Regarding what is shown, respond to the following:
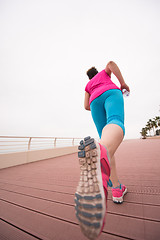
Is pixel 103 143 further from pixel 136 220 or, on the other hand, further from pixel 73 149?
pixel 73 149

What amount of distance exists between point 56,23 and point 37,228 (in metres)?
34.6

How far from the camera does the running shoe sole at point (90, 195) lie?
341 mm

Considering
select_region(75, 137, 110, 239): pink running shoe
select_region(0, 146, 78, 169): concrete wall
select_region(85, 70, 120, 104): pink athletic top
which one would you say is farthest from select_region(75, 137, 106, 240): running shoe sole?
select_region(0, 146, 78, 169): concrete wall

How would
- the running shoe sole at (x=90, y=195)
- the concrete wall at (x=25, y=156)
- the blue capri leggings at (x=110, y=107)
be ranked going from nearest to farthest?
the running shoe sole at (x=90, y=195) → the blue capri leggings at (x=110, y=107) → the concrete wall at (x=25, y=156)

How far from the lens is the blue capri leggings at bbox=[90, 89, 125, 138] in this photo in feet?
2.15

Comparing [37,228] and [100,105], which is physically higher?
[100,105]

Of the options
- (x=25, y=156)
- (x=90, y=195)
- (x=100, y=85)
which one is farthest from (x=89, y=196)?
(x=25, y=156)

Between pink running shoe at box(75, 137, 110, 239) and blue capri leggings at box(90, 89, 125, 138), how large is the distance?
0.24m

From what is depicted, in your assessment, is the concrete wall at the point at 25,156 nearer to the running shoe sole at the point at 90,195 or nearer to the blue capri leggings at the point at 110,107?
the blue capri leggings at the point at 110,107

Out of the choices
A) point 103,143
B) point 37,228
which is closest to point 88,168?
point 103,143

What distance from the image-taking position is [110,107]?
68 cm

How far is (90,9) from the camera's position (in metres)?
21.1

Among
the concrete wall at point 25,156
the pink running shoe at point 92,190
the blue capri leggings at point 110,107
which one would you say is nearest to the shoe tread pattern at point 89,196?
the pink running shoe at point 92,190

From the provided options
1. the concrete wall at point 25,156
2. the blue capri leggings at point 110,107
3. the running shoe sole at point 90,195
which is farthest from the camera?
the concrete wall at point 25,156
